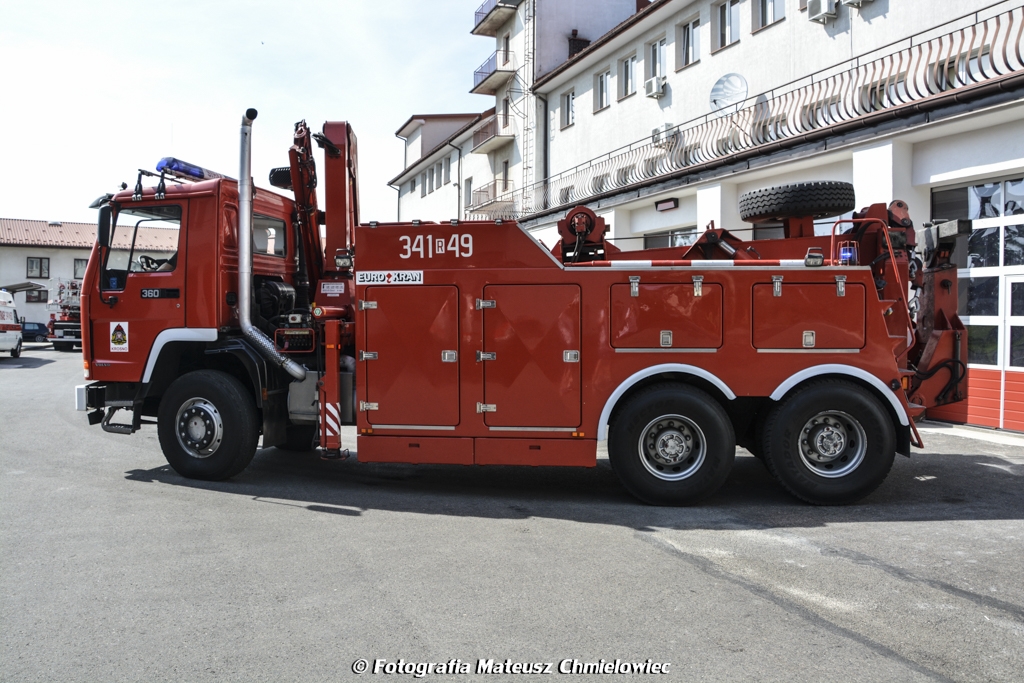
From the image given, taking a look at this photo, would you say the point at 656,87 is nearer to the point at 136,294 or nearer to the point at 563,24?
the point at 563,24

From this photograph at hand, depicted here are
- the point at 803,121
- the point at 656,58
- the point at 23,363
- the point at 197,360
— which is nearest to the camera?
the point at 197,360

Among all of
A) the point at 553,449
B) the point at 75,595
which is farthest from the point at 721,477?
the point at 75,595

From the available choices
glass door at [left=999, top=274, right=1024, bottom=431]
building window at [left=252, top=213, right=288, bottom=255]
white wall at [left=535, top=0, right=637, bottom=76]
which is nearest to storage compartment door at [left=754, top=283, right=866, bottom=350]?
building window at [left=252, top=213, right=288, bottom=255]

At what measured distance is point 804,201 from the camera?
298 inches

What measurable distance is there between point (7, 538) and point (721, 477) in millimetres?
5676

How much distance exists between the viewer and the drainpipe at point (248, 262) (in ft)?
25.3

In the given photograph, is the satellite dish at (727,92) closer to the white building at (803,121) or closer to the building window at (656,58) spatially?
the white building at (803,121)

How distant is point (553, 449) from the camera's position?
6930 mm

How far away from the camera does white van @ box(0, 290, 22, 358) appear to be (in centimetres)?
2620

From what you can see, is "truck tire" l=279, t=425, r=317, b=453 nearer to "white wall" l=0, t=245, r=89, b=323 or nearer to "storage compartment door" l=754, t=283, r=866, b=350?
"storage compartment door" l=754, t=283, r=866, b=350

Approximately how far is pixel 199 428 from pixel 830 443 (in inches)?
239

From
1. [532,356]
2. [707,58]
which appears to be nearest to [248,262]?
[532,356]

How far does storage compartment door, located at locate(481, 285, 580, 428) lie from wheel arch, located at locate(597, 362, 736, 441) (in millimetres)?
267

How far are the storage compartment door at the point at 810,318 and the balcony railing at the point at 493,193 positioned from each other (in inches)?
1007
